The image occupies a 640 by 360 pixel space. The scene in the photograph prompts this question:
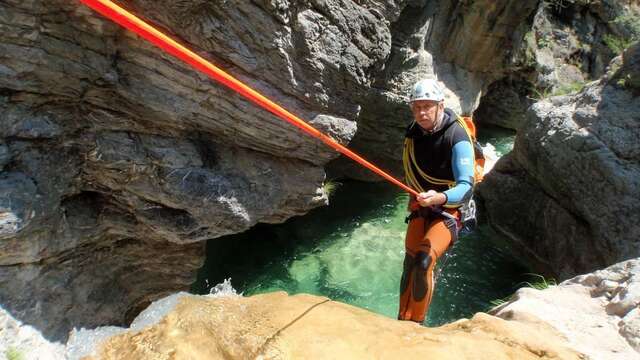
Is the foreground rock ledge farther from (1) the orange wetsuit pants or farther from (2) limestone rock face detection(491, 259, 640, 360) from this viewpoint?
(1) the orange wetsuit pants

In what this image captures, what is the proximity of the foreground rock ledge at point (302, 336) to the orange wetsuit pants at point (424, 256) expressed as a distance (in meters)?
1.21

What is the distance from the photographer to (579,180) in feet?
20.4

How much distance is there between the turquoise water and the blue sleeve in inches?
125

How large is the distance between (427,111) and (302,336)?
2.59 m

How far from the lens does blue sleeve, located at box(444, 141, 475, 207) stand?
4.01 metres

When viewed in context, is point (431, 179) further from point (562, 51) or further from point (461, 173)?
point (562, 51)

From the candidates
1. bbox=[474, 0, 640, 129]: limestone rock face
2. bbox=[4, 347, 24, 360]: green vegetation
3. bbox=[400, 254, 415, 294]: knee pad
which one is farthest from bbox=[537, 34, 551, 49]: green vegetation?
bbox=[4, 347, 24, 360]: green vegetation

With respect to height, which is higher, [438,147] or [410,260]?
[438,147]

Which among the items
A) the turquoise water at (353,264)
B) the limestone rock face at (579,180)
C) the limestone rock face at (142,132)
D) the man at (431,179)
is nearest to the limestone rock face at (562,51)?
the limestone rock face at (579,180)

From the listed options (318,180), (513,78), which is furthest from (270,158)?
(513,78)

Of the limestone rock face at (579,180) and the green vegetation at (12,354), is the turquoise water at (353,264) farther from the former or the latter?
the green vegetation at (12,354)

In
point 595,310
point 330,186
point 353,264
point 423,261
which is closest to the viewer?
point 595,310

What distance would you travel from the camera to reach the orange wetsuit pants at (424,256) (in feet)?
13.9

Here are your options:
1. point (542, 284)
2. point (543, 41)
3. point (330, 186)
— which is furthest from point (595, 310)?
point (543, 41)
